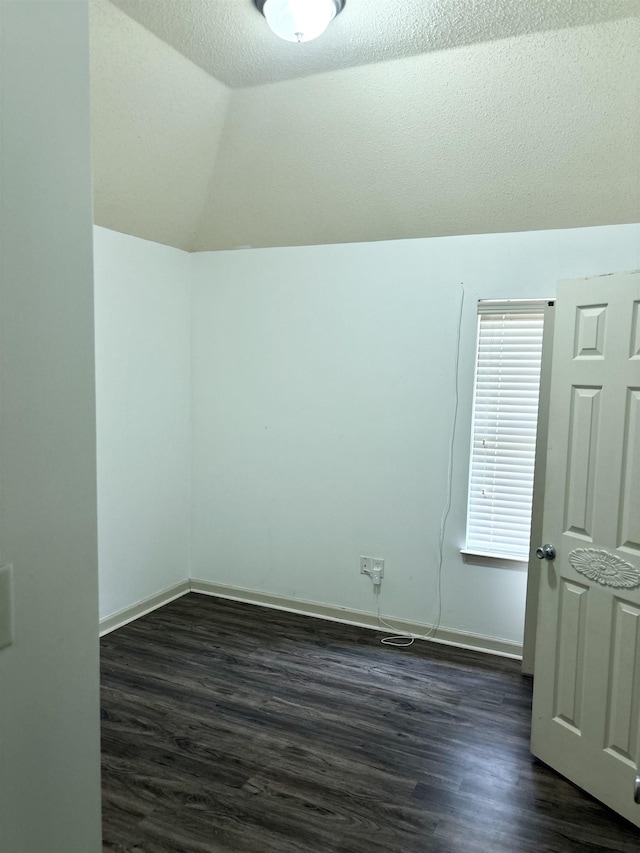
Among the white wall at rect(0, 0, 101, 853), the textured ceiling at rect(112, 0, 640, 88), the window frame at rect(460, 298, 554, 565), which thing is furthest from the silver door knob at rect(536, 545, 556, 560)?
the textured ceiling at rect(112, 0, 640, 88)

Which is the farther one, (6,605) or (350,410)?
(350,410)

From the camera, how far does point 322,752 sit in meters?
2.61

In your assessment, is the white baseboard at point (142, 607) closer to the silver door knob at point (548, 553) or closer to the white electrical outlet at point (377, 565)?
the white electrical outlet at point (377, 565)

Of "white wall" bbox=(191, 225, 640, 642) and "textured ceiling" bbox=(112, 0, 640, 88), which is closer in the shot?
"textured ceiling" bbox=(112, 0, 640, 88)

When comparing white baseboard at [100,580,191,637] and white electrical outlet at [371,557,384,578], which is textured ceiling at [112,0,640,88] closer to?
white electrical outlet at [371,557,384,578]

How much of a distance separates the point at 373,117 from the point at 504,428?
1806 millimetres

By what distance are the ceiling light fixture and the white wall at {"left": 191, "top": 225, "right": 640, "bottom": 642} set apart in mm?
1425

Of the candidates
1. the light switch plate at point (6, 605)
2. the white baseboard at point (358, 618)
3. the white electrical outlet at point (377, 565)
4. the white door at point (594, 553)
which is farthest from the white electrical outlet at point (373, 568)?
the light switch plate at point (6, 605)

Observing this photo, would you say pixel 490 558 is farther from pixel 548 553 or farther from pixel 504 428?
pixel 548 553

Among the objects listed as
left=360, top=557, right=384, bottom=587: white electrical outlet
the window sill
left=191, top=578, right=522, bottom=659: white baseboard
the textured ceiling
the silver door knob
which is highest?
the textured ceiling

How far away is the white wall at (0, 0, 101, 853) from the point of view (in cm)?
91

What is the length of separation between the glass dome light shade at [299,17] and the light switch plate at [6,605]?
2.27m

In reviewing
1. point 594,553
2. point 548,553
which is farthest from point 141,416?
point 594,553

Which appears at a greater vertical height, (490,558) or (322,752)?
(490,558)
